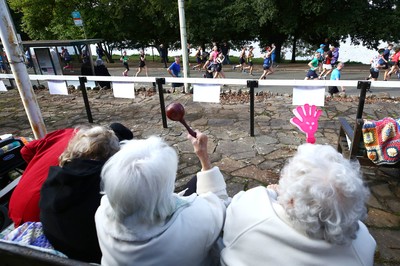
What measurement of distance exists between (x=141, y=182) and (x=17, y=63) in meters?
3.48

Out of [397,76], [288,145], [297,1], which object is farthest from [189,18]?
[288,145]

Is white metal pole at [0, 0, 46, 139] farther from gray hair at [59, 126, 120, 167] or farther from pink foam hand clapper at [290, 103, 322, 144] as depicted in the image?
pink foam hand clapper at [290, 103, 322, 144]

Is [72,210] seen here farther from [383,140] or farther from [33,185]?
[383,140]

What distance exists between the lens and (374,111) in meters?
5.70

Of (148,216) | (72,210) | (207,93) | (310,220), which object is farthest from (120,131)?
(207,93)

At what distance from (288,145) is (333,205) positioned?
134 inches

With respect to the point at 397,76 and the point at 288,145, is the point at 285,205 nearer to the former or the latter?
the point at 288,145

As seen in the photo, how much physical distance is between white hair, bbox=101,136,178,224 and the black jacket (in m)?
0.38

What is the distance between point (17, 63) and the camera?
11.9 feet

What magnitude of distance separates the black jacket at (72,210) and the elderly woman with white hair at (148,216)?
0.80ft

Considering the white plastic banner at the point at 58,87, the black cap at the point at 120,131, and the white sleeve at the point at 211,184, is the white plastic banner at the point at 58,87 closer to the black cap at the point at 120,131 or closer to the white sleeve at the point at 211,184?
the black cap at the point at 120,131

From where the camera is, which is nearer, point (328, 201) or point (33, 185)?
point (328, 201)

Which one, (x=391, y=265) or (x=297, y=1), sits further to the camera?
(x=297, y=1)

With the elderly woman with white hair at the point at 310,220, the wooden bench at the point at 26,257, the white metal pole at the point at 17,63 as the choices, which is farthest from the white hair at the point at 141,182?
the white metal pole at the point at 17,63
